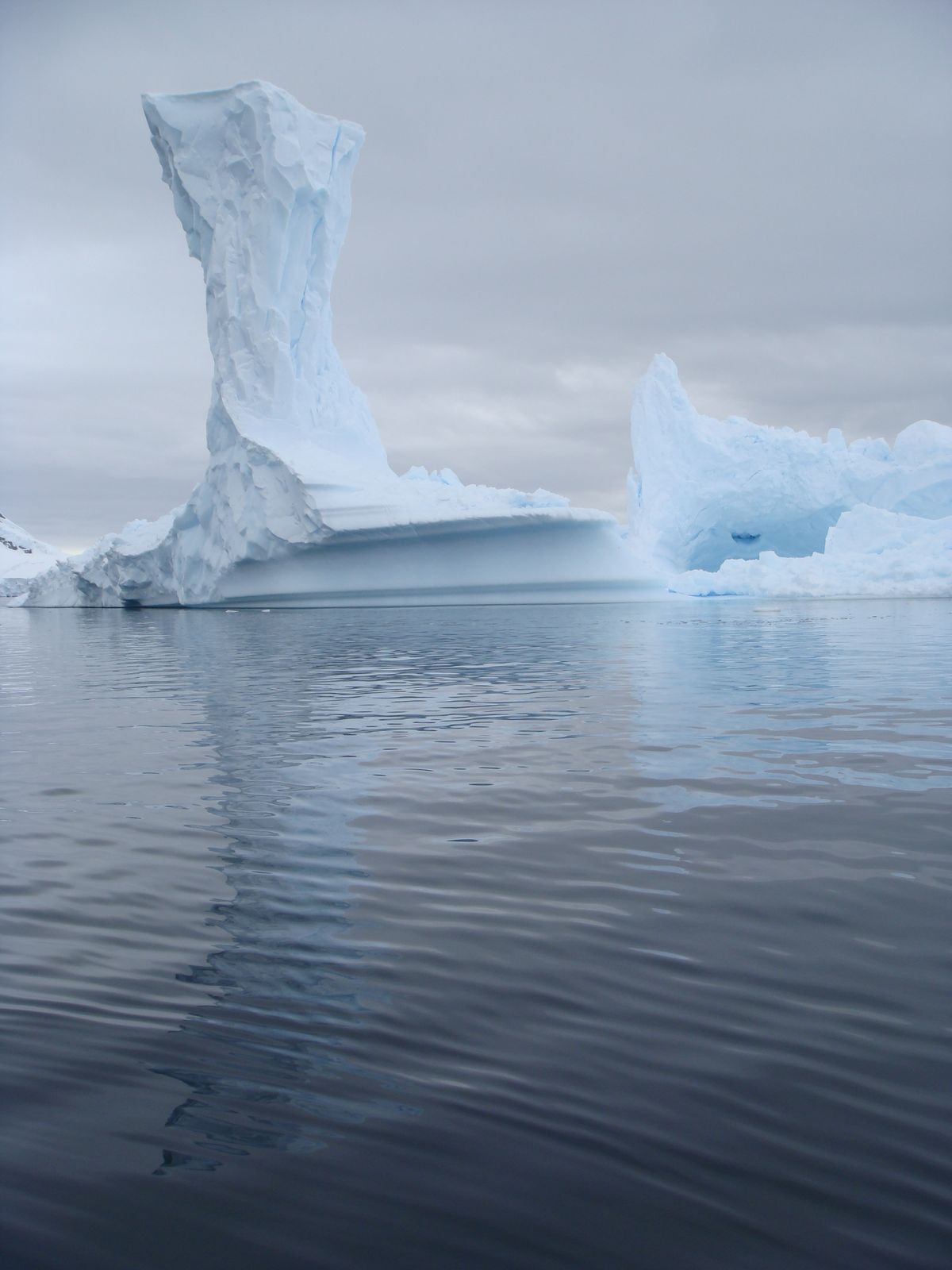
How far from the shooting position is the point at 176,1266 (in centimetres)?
173

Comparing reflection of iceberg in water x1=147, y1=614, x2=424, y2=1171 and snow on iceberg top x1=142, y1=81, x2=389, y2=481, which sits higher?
snow on iceberg top x1=142, y1=81, x2=389, y2=481

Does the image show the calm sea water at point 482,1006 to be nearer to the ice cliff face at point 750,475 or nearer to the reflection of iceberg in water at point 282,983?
the reflection of iceberg in water at point 282,983

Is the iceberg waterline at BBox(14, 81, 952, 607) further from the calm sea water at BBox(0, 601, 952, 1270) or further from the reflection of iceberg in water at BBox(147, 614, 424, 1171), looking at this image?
the reflection of iceberg in water at BBox(147, 614, 424, 1171)

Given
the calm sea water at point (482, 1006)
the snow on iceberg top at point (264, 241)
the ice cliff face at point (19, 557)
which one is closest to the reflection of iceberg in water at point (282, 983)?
the calm sea water at point (482, 1006)

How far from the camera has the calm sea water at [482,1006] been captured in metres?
1.83

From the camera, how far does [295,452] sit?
2662cm

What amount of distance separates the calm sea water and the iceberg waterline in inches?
784

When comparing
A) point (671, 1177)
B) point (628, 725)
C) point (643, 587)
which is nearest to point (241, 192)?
point (643, 587)

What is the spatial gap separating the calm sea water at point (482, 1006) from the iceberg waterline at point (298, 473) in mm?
19920

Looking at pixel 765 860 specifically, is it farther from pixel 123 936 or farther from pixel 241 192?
pixel 241 192

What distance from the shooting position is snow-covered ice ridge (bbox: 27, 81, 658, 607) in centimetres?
2580

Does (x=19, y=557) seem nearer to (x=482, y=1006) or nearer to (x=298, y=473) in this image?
(x=298, y=473)

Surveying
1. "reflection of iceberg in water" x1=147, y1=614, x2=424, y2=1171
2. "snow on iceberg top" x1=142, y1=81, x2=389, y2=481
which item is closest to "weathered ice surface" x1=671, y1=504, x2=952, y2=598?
"snow on iceberg top" x1=142, y1=81, x2=389, y2=481

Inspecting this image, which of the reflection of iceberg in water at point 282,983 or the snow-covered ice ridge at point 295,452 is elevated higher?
the snow-covered ice ridge at point 295,452
